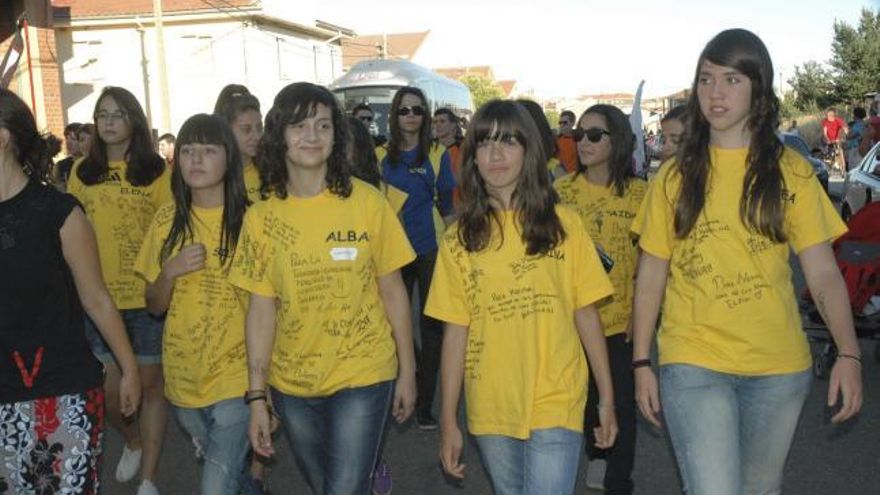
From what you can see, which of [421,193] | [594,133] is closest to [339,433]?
[594,133]

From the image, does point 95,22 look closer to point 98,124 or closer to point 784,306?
point 98,124

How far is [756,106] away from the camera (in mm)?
3150

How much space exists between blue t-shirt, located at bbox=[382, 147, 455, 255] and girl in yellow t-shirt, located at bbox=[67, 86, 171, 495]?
66.0 inches

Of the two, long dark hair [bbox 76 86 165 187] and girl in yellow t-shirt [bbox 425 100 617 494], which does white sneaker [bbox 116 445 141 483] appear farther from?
girl in yellow t-shirt [bbox 425 100 617 494]

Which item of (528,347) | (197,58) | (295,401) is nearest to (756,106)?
(528,347)

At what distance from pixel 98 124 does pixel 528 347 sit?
316cm

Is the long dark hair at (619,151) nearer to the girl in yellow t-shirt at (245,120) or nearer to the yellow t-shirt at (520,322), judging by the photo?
the yellow t-shirt at (520,322)

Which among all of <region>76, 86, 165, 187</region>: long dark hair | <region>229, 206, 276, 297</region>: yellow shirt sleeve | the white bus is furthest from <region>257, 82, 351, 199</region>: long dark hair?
the white bus

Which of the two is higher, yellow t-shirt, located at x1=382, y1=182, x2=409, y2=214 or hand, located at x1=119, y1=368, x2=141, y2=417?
yellow t-shirt, located at x1=382, y1=182, x2=409, y2=214

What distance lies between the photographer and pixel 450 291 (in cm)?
328

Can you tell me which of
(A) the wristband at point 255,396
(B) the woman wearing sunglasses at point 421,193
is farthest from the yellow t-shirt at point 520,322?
(B) the woman wearing sunglasses at point 421,193

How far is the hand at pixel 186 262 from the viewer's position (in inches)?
155

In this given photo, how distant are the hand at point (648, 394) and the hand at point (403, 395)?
858 millimetres

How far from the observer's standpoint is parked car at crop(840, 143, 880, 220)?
9.90 m
